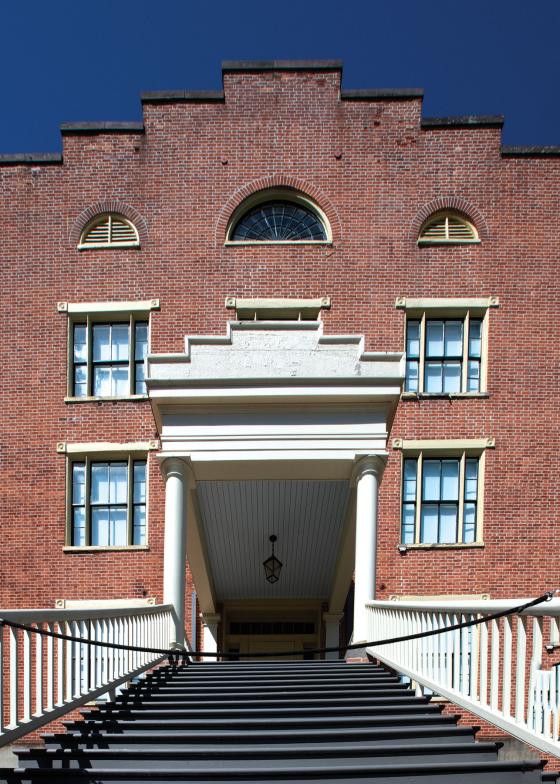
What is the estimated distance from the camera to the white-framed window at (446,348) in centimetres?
2058

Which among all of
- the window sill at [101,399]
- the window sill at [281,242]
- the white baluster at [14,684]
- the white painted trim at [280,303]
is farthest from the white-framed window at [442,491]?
the white baluster at [14,684]

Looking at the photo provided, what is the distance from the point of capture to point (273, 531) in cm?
1597

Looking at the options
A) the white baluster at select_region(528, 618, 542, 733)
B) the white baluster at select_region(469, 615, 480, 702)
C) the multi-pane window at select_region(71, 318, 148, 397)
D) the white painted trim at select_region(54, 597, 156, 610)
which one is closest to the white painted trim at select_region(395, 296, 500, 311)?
the multi-pane window at select_region(71, 318, 148, 397)

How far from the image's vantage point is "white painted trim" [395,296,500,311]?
67.7 ft

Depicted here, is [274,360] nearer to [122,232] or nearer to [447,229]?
[447,229]

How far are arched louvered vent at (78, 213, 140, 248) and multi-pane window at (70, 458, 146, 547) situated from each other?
199 inches

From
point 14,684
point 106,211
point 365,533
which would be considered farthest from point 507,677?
point 106,211

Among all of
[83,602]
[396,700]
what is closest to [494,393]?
[83,602]

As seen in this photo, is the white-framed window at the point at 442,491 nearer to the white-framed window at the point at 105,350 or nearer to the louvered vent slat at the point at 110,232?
the white-framed window at the point at 105,350

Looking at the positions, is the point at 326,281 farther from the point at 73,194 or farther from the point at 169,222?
the point at 73,194

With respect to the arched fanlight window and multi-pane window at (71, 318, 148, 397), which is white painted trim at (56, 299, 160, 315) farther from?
the arched fanlight window

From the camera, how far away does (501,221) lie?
21.0 meters

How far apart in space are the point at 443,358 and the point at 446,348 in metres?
0.25

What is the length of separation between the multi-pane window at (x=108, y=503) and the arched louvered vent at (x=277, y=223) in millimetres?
5871
